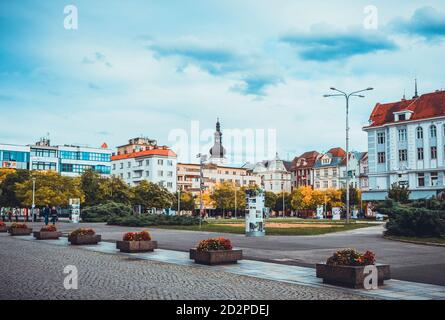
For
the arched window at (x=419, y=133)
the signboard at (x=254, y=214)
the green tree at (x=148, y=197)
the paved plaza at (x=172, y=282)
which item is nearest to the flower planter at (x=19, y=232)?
the signboard at (x=254, y=214)

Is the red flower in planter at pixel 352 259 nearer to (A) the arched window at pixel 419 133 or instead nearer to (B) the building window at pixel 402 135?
(A) the arched window at pixel 419 133

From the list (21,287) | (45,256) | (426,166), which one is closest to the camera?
(21,287)

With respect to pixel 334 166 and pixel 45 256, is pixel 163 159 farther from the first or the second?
pixel 45 256

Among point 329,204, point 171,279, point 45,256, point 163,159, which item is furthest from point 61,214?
point 171,279

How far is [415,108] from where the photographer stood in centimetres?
6919

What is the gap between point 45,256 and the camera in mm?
19016

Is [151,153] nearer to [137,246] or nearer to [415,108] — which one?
[415,108]

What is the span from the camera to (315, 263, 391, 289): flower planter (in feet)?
38.9

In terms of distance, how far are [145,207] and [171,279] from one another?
74879 millimetres

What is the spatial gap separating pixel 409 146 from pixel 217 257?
187 ft

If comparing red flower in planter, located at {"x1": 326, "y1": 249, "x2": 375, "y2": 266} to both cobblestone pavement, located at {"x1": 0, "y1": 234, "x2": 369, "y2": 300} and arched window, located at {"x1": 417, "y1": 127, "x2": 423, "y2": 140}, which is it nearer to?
cobblestone pavement, located at {"x1": 0, "y1": 234, "x2": 369, "y2": 300}

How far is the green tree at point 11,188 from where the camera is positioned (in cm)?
7025

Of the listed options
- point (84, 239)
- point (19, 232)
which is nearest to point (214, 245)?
point (84, 239)
